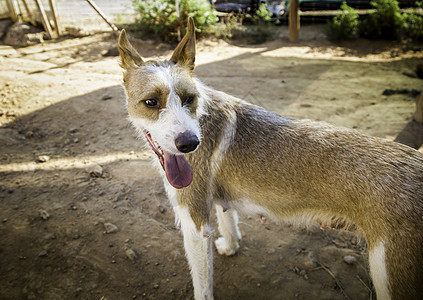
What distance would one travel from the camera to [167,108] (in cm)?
233

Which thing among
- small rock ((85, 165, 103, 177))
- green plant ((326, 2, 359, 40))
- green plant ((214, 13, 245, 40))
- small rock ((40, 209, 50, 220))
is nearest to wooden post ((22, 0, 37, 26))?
green plant ((214, 13, 245, 40))

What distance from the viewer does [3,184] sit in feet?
12.2

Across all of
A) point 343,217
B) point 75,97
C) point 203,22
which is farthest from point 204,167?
point 203,22

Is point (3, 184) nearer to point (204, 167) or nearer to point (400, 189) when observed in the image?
point (204, 167)

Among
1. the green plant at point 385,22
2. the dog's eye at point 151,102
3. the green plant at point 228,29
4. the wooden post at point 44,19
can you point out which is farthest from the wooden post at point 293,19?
the dog's eye at point 151,102

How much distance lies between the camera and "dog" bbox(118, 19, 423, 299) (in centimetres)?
194

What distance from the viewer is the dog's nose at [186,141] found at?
6.97 ft

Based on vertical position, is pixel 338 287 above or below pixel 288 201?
below

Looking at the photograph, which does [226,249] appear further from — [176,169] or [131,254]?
[176,169]

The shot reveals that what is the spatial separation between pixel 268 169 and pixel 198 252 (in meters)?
1.06

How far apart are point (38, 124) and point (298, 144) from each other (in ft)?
16.7

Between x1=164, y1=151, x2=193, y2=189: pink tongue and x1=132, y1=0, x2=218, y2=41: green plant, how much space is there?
345 inches

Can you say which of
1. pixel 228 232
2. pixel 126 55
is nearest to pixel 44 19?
pixel 126 55

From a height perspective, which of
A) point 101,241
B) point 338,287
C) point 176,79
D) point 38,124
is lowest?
point 338,287
